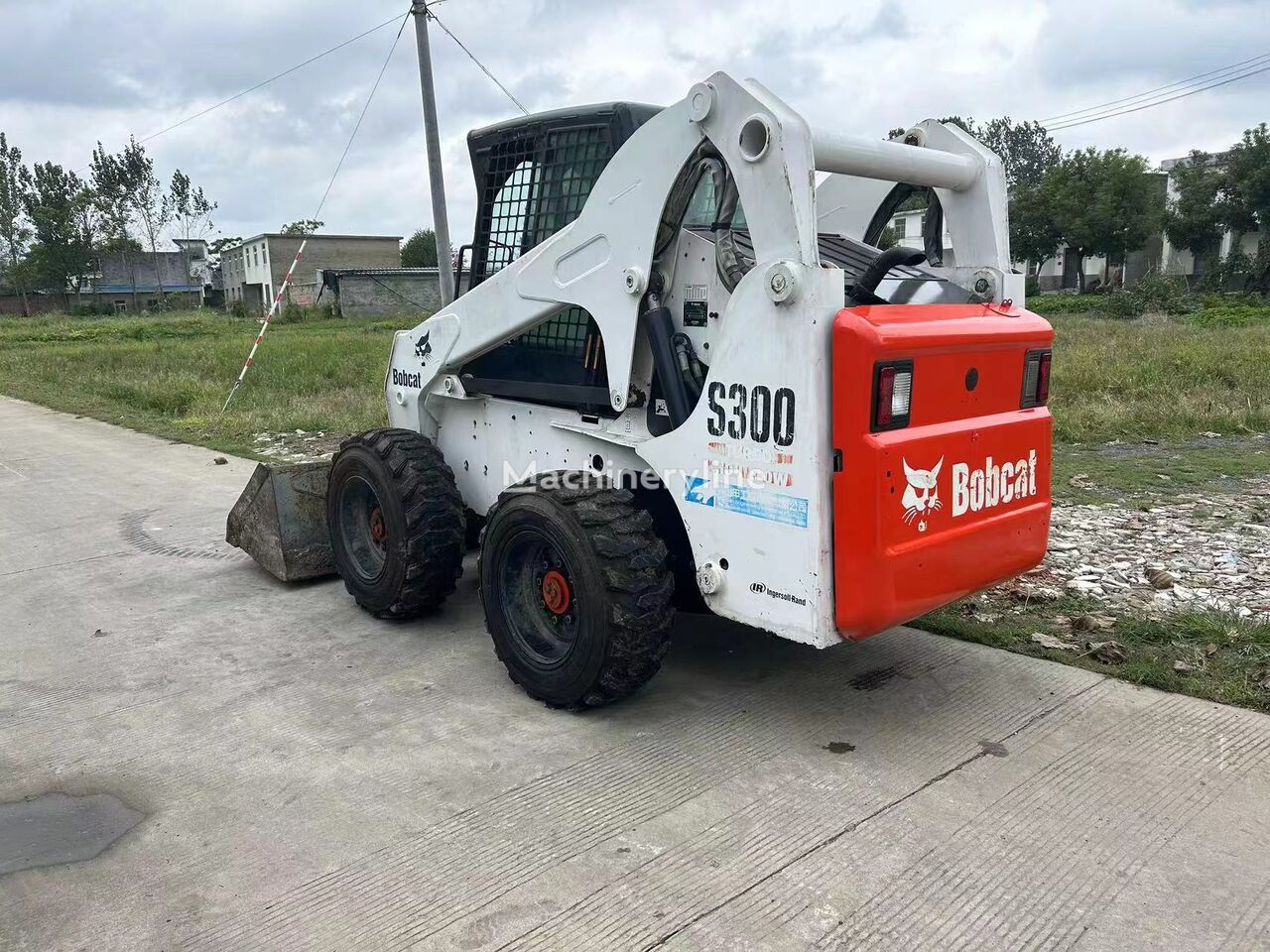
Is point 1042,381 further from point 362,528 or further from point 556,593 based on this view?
point 362,528

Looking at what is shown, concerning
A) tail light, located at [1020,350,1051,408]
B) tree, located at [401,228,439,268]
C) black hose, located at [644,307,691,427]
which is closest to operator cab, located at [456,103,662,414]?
black hose, located at [644,307,691,427]

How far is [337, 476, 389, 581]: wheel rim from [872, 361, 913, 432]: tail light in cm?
291

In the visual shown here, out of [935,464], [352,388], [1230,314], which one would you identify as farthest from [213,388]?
[1230,314]

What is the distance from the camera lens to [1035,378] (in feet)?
12.8

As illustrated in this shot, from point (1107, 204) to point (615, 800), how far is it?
164 feet

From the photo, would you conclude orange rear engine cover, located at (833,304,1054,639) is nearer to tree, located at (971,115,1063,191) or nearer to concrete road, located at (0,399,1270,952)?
concrete road, located at (0,399,1270,952)

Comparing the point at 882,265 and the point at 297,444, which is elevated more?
the point at 882,265

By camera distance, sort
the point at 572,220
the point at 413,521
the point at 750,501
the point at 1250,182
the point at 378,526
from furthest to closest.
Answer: the point at 1250,182 < the point at 378,526 < the point at 413,521 < the point at 572,220 < the point at 750,501

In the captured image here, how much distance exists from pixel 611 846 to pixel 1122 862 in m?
1.48

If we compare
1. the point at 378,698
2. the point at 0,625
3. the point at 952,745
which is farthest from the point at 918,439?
the point at 0,625

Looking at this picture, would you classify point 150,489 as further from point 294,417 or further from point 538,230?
point 538,230

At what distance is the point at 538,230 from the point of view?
15.3 ft

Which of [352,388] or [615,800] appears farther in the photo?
[352,388]

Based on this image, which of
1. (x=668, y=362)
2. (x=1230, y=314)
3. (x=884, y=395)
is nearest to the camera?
(x=884, y=395)
